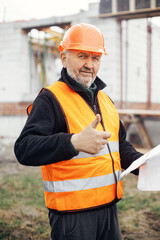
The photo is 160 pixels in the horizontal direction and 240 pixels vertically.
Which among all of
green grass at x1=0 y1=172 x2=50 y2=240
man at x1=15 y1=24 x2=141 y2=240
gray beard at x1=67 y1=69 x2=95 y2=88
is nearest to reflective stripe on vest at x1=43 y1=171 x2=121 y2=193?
man at x1=15 y1=24 x2=141 y2=240

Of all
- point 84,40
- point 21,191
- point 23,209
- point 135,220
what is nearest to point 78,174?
point 84,40

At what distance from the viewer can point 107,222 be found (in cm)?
177

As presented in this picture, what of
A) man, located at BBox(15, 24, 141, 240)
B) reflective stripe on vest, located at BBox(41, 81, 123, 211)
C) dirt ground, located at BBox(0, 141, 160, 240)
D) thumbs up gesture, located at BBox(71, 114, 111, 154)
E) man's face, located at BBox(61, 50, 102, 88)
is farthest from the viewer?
dirt ground, located at BBox(0, 141, 160, 240)

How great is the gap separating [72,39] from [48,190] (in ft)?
3.13

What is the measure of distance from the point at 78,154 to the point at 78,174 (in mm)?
156

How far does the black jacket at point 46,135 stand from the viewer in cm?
140

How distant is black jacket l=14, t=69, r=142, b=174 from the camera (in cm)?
140

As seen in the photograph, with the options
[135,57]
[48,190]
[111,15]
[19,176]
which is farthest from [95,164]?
[135,57]

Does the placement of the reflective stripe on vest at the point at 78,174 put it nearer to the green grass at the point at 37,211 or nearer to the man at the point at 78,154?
the man at the point at 78,154

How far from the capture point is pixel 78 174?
5.35ft

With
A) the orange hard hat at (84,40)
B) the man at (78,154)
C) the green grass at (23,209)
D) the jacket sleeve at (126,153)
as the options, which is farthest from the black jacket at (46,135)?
the green grass at (23,209)

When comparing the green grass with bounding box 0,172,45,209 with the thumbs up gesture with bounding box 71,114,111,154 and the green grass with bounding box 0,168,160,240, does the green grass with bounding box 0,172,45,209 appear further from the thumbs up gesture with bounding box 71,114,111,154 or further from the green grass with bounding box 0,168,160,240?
the thumbs up gesture with bounding box 71,114,111,154

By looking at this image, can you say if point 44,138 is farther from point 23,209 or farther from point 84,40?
point 23,209

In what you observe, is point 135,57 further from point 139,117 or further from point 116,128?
point 116,128
